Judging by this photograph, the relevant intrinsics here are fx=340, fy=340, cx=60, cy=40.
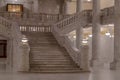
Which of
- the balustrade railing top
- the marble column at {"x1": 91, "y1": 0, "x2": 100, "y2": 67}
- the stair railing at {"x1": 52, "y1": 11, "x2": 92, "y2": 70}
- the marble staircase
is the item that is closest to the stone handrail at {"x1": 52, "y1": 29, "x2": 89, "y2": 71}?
the stair railing at {"x1": 52, "y1": 11, "x2": 92, "y2": 70}

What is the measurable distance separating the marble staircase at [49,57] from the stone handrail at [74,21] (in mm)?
2643

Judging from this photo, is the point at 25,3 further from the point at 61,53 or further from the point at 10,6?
the point at 61,53

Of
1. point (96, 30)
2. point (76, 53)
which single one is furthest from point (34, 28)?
point (76, 53)

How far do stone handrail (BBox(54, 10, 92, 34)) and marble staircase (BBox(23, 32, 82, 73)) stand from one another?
8.67 feet

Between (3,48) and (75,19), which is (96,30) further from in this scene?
(3,48)

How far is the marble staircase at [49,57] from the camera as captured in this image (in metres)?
20.0

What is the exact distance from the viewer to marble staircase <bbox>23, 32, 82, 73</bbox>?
20016mm

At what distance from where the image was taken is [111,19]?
24.4 m

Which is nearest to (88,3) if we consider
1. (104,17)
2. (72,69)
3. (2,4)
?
(2,4)

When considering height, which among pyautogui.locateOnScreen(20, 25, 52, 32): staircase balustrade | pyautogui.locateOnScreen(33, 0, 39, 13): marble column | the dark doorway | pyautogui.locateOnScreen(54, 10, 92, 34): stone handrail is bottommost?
the dark doorway

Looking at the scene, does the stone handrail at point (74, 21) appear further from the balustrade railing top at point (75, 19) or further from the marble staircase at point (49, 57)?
the marble staircase at point (49, 57)

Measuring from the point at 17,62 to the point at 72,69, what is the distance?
3.28 meters

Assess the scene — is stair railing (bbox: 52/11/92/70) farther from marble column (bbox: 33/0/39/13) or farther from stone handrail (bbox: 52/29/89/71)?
marble column (bbox: 33/0/39/13)

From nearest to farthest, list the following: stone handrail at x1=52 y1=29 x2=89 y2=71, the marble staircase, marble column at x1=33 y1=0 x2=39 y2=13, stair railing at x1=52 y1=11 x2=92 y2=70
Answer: the marble staircase
stone handrail at x1=52 y1=29 x2=89 y2=71
stair railing at x1=52 y1=11 x2=92 y2=70
marble column at x1=33 y1=0 x2=39 y2=13
